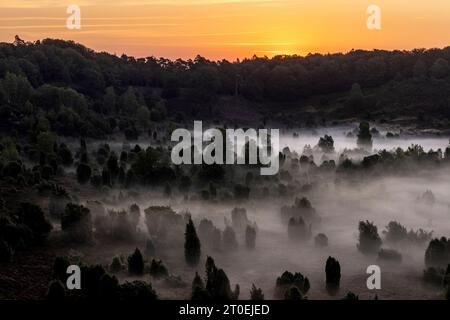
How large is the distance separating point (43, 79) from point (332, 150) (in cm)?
7310

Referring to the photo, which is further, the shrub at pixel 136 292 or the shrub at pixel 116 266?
the shrub at pixel 116 266

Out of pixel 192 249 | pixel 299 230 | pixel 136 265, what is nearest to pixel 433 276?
pixel 299 230

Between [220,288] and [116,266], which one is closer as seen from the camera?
[220,288]

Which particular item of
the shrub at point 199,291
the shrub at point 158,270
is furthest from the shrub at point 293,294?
the shrub at point 158,270

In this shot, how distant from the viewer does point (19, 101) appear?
91625 mm

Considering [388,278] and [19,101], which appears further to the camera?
[19,101]

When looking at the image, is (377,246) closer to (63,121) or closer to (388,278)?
(388,278)

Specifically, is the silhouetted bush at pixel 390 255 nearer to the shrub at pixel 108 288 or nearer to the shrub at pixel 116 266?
the shrub at pixel 116 266

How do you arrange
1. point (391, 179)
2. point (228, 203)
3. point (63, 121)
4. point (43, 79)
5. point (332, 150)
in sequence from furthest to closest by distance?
point (43, 79) → point (63, 121) → point (332, 150) → point (391, 179) → point (228, 203)

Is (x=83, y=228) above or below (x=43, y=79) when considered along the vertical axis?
below

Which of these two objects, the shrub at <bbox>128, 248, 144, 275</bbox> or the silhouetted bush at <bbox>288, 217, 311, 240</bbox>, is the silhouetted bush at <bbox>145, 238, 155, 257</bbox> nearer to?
the shrub at <bbox>128, 248, 144, 275</bbox>

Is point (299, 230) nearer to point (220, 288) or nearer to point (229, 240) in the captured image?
point (229, 240)
